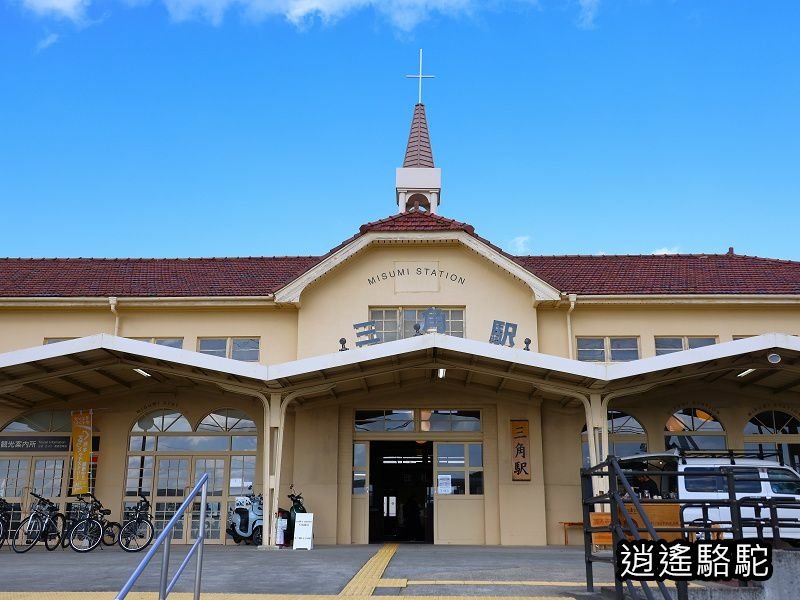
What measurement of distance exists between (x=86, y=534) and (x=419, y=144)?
549 inches

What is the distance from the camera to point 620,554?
626cm

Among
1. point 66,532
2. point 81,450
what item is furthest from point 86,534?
point 81,450

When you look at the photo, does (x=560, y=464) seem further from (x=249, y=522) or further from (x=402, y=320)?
(x=249, y=522)

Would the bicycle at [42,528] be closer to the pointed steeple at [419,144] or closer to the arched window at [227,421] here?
the arched window at [227,421]

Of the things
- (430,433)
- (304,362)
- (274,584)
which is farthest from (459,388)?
(274,584)

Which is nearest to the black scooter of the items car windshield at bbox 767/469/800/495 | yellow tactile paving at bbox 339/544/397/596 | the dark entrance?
the dark entrance

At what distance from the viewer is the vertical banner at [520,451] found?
16.5m

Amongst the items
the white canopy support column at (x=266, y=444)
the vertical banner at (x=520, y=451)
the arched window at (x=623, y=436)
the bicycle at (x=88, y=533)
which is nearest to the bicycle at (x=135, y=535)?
the bicycle at (x=88, y=533)

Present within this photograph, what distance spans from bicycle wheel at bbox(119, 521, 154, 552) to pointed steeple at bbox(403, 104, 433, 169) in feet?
40.3

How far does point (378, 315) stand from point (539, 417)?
409cm

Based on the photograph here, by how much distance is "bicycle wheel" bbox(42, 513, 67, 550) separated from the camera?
1512 cm

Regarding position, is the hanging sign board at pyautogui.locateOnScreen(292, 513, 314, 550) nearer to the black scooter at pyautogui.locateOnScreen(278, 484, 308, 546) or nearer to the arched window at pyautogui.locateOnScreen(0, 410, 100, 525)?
the black scooter at pyautogui.locateOnScreen(278, 484, 308, 546)

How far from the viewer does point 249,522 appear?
16156mm

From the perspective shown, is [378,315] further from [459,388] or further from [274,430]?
[274,430]
